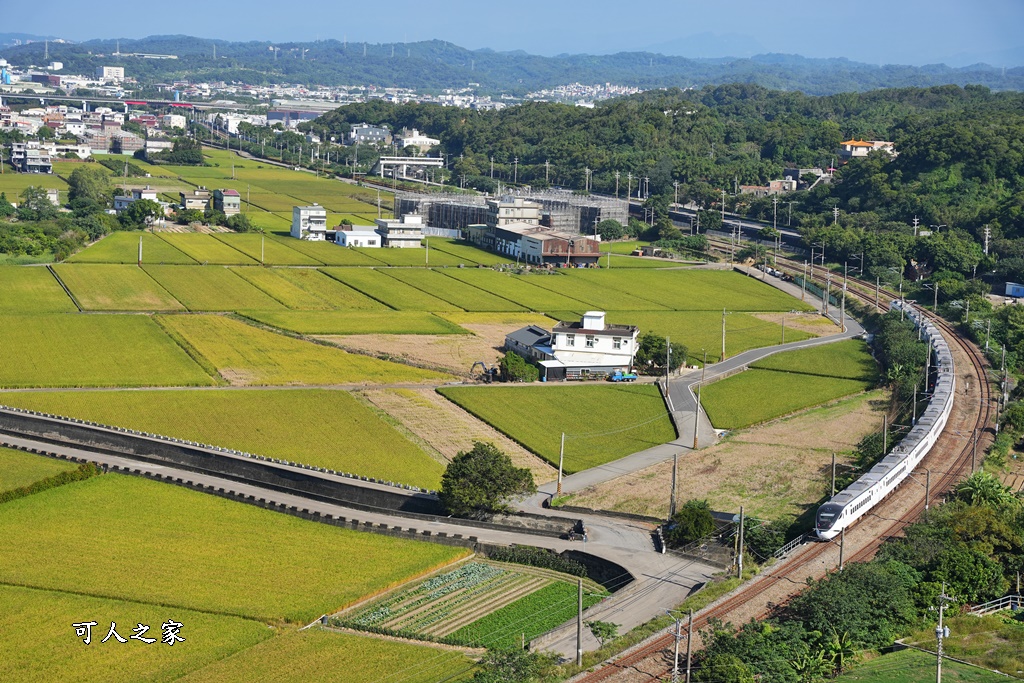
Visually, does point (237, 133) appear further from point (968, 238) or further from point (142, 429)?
point (142, 429)

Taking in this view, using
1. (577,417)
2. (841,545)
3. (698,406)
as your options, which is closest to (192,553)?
(841,545)

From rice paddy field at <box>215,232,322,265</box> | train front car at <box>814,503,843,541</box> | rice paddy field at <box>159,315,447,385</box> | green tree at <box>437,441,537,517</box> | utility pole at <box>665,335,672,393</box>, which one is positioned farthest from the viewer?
rice paddy field at <box>215,232,322,265</box>

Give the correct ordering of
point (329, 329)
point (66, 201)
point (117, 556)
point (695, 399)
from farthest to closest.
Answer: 1. point (66, 201)
2. point (329, 329)
3. point (695, 399)
4. point (117, 556)

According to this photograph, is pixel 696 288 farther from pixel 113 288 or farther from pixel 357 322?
pixel 113 288

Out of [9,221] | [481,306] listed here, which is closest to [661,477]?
[481,306]

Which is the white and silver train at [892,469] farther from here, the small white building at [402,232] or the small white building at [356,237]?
the small white building at [356,237]

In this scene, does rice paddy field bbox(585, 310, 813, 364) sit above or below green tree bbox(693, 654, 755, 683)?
below

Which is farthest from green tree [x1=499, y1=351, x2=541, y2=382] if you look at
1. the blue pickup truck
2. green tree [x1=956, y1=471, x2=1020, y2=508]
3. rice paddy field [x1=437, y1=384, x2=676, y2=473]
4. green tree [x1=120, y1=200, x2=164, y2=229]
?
green tree [x1=120, y1=200, x2=164, y2=229]

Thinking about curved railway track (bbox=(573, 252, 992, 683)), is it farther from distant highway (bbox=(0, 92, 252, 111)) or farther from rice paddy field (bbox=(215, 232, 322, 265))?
distant highway (bbox=(0, 92, 252, 111))
